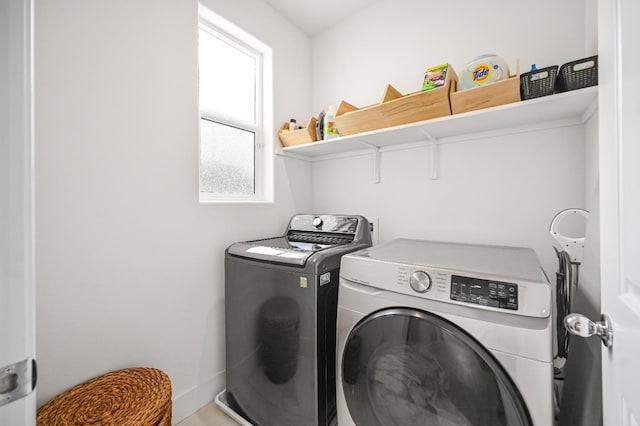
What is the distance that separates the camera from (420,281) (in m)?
0.94

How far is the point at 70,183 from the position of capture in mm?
1086

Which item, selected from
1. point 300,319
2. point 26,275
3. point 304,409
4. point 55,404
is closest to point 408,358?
point 300,319

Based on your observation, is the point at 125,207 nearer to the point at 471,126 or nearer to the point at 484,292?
the point at 484,292

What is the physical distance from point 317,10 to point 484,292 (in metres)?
2.19

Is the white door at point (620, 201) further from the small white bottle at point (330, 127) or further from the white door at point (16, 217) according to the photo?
the small white bottle at point (330, 127)

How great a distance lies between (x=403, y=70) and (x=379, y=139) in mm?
547

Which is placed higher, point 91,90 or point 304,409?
point 91,90

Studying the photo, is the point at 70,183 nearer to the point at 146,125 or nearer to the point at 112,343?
the point at 146,125

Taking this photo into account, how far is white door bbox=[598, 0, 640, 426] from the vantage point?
441mm

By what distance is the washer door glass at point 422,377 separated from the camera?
0.80 metres

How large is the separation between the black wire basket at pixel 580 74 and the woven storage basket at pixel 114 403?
205 cm

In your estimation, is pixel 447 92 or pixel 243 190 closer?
pixel 447 92

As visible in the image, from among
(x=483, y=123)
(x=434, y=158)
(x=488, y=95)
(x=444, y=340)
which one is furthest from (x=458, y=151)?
(x=444, y=340)

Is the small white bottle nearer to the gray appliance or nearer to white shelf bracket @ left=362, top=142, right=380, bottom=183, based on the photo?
white shelf bracket @ left=362, top=142, right=380, bottom=183
